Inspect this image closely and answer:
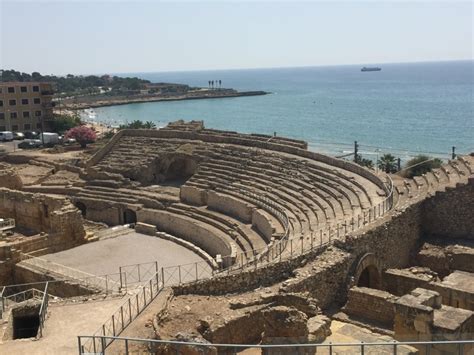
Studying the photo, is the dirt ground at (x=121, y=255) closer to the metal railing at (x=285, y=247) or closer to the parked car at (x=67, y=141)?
the metal railing at (x=285, y=247)

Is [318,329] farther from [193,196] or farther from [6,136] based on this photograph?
[6,136]

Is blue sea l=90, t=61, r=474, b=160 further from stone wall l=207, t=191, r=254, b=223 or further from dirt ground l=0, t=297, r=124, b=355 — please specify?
dirt ground l=0, t=297, r=124, b=355

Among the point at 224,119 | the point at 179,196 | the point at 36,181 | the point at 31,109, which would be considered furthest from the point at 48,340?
the point at 224,119

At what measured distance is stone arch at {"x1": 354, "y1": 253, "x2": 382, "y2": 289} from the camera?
18.8 meters

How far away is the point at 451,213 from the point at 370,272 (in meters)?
5.47

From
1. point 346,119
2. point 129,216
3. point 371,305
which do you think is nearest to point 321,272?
point 371,305

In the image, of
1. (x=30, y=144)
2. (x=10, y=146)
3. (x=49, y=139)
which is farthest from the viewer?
(x=49, y=139)

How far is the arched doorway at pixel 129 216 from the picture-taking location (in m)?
33.9

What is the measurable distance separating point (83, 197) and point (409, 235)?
21652mm

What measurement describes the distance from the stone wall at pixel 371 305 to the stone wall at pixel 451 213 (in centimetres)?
760

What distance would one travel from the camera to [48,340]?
14008 mm

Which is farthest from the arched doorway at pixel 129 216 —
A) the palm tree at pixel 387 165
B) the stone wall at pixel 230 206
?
the palm tree at pixel 387 165

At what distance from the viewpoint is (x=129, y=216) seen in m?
34.1

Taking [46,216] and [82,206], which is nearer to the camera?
[46,216]
